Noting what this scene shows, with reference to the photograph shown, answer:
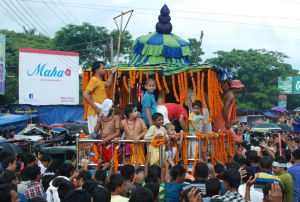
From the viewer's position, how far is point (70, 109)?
2645cm

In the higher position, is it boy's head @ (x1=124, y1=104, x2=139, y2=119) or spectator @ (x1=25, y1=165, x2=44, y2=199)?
boy's head @ (x1=124, y1=104, x2=139, y2=119)

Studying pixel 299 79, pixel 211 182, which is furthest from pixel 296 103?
pixel 211 182

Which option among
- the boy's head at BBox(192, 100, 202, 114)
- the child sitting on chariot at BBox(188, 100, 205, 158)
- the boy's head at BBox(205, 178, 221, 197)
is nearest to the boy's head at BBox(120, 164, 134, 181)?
the boy's head at BBox(205, 178, 221, 197)

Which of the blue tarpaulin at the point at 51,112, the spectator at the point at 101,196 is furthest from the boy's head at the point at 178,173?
the blue tarpaulin at the point at 51,112

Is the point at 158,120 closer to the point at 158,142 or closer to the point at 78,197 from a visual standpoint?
the point at 158,142

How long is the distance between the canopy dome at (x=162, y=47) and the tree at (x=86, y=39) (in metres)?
24.7

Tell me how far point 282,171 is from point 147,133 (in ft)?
9.15

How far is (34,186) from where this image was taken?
18.2ft

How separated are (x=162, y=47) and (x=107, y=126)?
3.19 meters

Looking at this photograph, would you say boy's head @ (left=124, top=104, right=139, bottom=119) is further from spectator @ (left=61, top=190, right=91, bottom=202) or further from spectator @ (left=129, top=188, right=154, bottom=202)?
spectator @ (left=61, top=190, right=91, bottom=202)

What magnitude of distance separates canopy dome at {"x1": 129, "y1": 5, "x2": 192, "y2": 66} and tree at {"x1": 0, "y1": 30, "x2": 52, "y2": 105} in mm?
19152

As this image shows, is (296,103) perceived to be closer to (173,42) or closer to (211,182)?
(173,42)

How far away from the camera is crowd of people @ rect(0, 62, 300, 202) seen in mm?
4602

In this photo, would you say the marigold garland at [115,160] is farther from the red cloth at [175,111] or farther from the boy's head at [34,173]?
the boy's head at [34,173]
